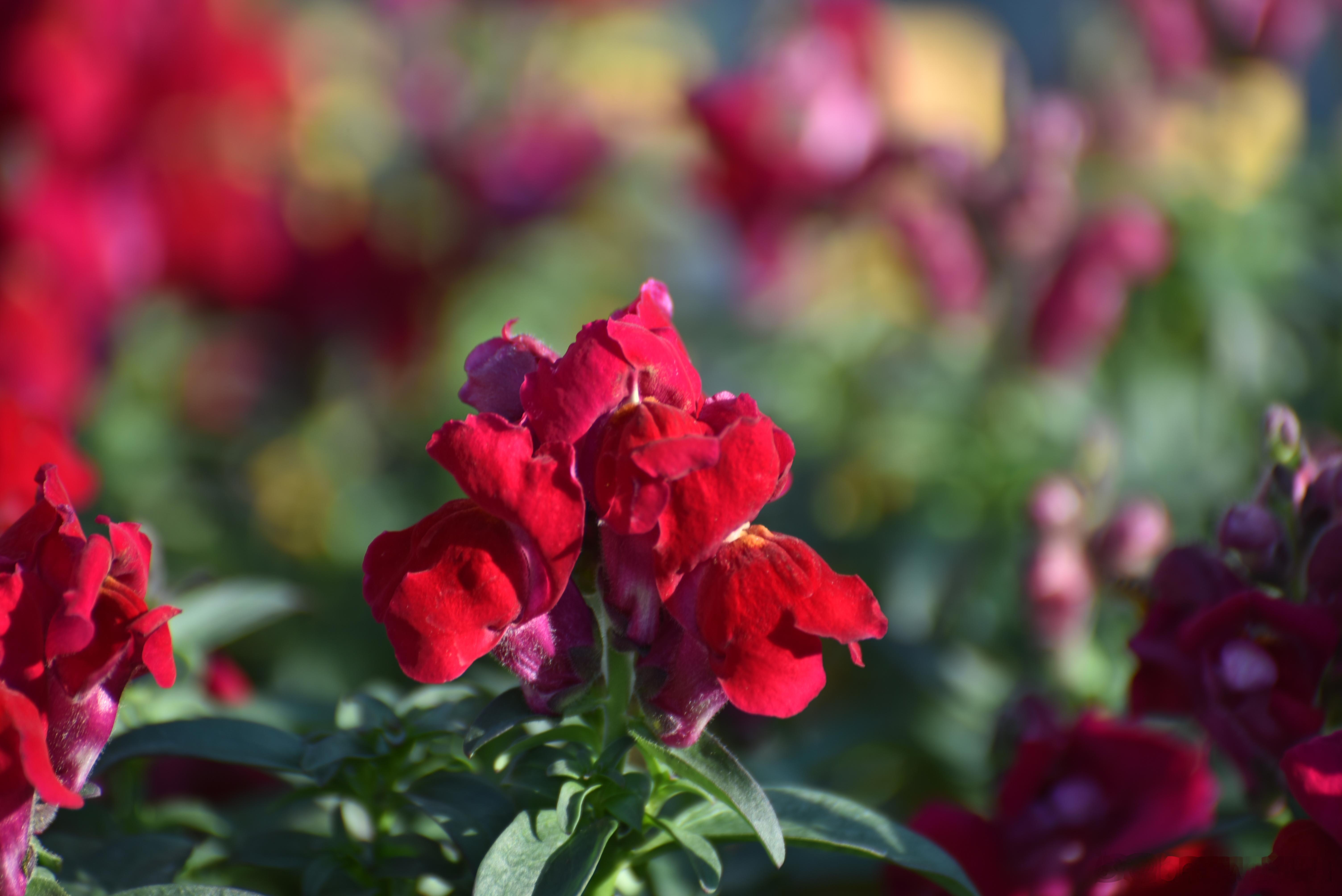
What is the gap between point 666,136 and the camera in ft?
7.99

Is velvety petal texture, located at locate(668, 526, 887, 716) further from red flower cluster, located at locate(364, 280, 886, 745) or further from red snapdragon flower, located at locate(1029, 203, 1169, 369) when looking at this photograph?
red snapdragon flower, located at locate(1029, 203, 1169, 369)

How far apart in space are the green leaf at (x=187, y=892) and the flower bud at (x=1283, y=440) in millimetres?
558

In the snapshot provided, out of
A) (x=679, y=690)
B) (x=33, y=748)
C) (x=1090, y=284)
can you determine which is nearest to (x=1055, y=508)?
(x=1090, y=284)

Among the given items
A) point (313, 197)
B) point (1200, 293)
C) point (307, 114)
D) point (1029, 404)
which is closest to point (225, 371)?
point (313, 197)

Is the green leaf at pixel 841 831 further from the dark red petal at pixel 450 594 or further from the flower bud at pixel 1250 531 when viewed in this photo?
the flower bud at pixel 1250 531

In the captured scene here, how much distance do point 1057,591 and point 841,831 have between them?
47 cm

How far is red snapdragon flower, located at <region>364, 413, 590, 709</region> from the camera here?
47 cm

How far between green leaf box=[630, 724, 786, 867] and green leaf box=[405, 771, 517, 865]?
74 mm

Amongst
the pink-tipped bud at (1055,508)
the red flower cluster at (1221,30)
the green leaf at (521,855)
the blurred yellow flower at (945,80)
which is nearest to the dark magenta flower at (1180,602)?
the pink-tipped bud at (1055,508)

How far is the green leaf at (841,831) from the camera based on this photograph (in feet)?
1.69

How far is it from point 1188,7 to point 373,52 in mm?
1952

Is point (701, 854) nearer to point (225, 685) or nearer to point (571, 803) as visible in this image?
point (571, 803)

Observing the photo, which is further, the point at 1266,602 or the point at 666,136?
the point at 666,136

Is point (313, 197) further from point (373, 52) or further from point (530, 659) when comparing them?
point (530, 659)
